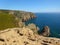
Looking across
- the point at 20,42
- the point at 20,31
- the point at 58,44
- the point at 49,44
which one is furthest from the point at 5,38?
the point at 58,44

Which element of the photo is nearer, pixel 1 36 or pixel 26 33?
pixel 1 36

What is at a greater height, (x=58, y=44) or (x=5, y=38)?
(x=5, y=38)

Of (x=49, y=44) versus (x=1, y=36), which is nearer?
(x=1, y=36)

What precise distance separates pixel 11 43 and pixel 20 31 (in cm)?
612

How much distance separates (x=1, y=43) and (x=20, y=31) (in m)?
7.87

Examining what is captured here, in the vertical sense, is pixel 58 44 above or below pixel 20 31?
below

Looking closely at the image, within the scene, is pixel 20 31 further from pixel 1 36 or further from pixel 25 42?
pixel 1 36

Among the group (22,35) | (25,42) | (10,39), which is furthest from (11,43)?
(22,35)

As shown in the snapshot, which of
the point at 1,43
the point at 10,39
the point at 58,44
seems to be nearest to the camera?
the point at 1,43

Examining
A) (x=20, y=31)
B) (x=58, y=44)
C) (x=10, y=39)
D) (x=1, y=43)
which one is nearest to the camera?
(x=1, y=43)

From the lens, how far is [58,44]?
103 ft

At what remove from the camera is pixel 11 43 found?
2792 cm

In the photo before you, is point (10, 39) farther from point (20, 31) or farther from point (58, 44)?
point (58, 44)

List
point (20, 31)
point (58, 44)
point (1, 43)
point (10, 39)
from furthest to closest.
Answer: point (20, 31) < point (58, 44) < point (10, 39) < point (1, 43)
